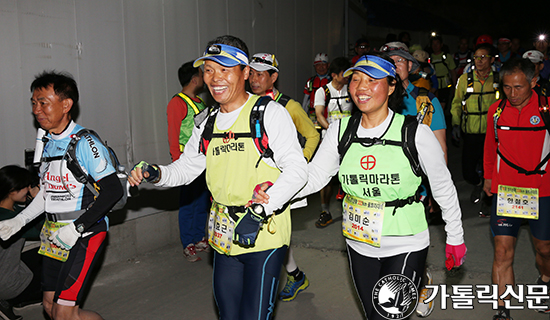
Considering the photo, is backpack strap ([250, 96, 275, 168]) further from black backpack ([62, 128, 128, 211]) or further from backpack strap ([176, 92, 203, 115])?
backpack strap ([176, 92, 203, 115])

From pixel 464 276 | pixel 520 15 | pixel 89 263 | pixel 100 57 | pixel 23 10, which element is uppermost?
pixel 520 15

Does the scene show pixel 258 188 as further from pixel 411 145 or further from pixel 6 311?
pixel 6 311

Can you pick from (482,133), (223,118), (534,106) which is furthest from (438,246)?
(223,118)

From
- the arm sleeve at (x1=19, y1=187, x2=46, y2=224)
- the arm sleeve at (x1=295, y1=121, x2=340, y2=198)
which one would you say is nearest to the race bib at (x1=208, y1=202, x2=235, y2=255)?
the arm sleeve at (x1=295, y1=121, x2=340, y2=198)

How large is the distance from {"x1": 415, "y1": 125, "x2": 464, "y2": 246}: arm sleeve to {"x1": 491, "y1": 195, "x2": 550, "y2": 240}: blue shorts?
150 cm

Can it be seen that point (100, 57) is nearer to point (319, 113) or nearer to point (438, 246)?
point (319, 113)

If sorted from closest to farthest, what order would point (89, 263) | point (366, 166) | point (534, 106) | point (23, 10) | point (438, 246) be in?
point (366, 166)
point (89, 263)
point (534, 106)
point (23, 10)
point (438, 246)

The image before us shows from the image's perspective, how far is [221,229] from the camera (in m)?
3.05

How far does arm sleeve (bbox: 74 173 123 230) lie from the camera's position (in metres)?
3.32

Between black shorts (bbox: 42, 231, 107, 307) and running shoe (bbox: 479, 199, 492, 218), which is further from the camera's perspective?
running shoe (bbox: 479, 199, 492, 218)

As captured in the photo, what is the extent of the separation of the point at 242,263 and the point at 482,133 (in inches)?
212

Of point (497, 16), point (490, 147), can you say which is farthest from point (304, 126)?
point (497, 16)

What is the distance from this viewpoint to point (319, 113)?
7332 millimetres

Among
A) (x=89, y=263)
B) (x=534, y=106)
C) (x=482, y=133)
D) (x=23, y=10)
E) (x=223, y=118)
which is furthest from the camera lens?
(x=482, y=133)
